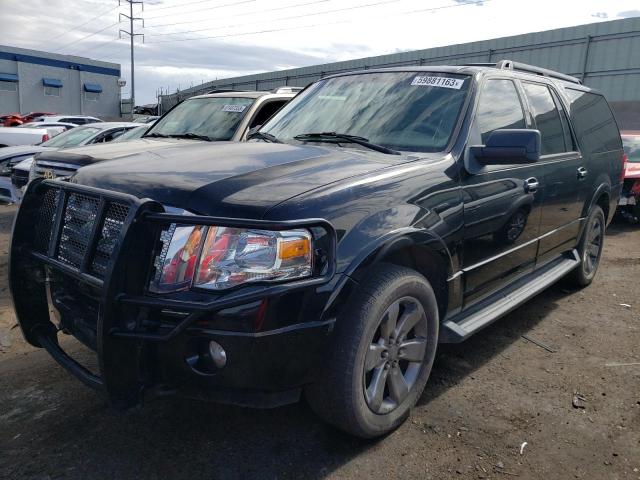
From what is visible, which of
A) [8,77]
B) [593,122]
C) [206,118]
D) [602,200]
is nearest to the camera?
[593,122]

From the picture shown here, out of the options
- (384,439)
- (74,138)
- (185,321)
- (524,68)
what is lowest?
(384,439)

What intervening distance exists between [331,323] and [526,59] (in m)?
20.6

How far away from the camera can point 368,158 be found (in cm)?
292

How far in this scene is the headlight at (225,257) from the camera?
215 cm

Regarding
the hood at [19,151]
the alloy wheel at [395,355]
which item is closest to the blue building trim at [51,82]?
the hood at [19,151]

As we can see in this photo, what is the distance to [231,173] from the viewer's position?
8.32ft

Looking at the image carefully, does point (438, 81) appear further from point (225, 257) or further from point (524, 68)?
point (225, 257)

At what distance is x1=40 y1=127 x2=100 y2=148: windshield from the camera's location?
8.89 meters

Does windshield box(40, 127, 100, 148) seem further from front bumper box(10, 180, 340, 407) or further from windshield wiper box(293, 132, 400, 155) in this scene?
front bumper box(10, 180, 340, 407)

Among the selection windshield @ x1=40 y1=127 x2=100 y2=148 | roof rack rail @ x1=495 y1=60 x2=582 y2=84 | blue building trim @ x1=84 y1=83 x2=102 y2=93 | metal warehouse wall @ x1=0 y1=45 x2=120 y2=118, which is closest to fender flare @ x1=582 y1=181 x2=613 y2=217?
roof rack rail @ x1=495 y1=60 x2=582 y2=84

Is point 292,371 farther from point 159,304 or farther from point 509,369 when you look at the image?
point 509,369

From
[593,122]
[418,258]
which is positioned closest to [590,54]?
[593,122]

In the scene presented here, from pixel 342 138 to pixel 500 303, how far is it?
1459 mm

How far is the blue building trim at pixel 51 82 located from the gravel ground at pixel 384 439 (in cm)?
4982
